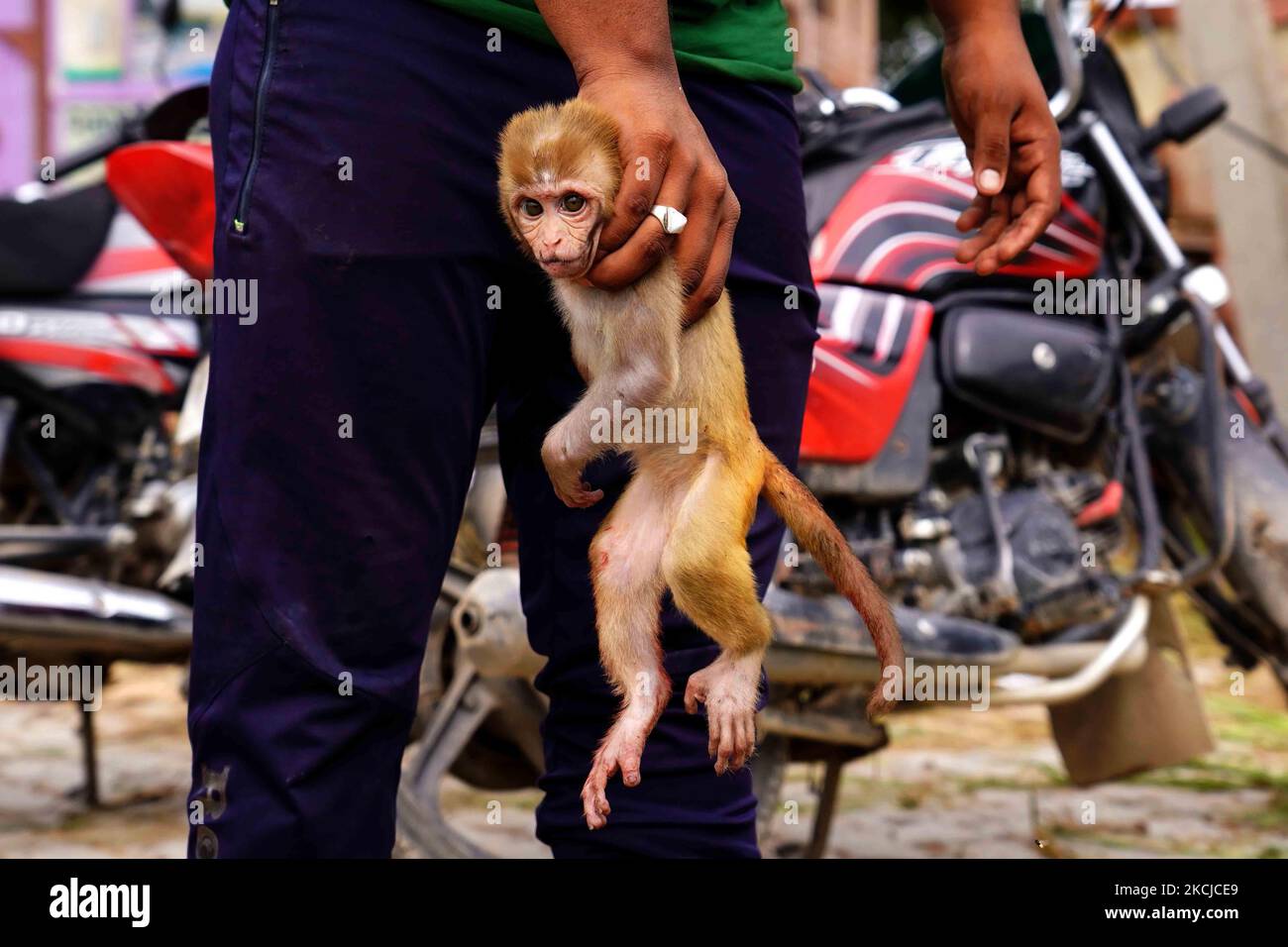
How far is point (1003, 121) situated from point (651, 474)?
0.64 m

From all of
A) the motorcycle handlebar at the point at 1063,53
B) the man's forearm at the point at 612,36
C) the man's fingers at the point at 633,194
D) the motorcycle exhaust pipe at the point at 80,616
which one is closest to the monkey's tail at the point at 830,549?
the man's fingers at the point at 633,194

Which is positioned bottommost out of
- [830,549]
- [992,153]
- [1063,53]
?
[830,549]

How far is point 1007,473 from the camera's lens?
3.50 metres

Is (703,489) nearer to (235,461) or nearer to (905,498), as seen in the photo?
(235,461)

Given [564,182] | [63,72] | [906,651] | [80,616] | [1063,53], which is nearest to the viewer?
[564,182]

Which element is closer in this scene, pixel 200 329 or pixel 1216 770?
pixel 200 329

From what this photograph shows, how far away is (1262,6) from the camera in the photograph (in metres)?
5.32

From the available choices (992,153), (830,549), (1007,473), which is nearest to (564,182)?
(830,549)

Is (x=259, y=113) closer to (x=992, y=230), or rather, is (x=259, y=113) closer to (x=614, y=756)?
(x=614, y=756)

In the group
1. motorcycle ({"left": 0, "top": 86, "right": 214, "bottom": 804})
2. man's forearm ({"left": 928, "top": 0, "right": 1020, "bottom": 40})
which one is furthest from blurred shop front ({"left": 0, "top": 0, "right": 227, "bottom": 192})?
man's forearm ({"left": 928, "top": 0, "right": 1020, "bottom": 40})

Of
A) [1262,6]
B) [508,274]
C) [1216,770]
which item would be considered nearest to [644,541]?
[508,274]
